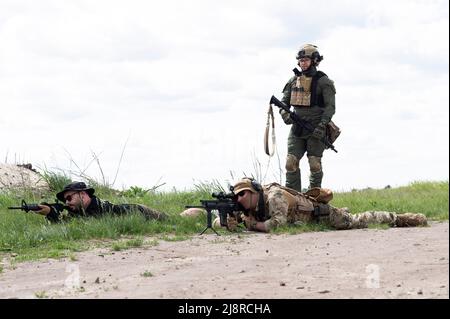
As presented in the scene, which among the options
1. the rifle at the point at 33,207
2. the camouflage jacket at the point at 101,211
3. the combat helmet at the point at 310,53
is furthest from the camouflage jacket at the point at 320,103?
the rifle at the point at 33,207

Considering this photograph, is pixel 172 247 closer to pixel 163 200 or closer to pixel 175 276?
pixel 175 276

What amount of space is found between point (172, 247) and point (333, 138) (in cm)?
388

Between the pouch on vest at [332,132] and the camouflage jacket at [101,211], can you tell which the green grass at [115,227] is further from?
the pouch on vest at [332,132]

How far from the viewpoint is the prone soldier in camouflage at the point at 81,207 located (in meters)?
10.3

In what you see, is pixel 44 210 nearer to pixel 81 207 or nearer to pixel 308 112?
pixel 81 207

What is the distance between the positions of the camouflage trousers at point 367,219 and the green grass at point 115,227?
182 mm

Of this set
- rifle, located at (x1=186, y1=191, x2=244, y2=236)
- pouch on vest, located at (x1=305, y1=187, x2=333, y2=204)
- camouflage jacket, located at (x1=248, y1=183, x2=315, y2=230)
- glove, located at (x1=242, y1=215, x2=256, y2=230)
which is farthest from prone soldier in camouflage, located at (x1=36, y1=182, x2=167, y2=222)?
pouch on vest, located at (x1=305, y1=187, x2=333, y2=204)

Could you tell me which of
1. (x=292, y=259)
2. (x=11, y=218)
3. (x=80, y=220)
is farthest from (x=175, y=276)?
(x=11, y=218)

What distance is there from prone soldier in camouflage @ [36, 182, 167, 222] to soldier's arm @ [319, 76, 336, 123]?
280cm

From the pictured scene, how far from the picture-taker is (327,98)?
1176 centimetres

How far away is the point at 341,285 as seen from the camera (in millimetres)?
6000

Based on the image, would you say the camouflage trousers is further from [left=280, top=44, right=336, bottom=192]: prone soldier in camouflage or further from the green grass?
[left=280, top=44, right=336, bottom=192]: prone soldier in camouflage

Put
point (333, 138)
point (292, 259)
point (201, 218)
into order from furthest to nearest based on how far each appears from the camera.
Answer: point (333, 138) < point (201, 218) < point (292, 259)

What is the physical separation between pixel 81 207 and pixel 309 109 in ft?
11.5
